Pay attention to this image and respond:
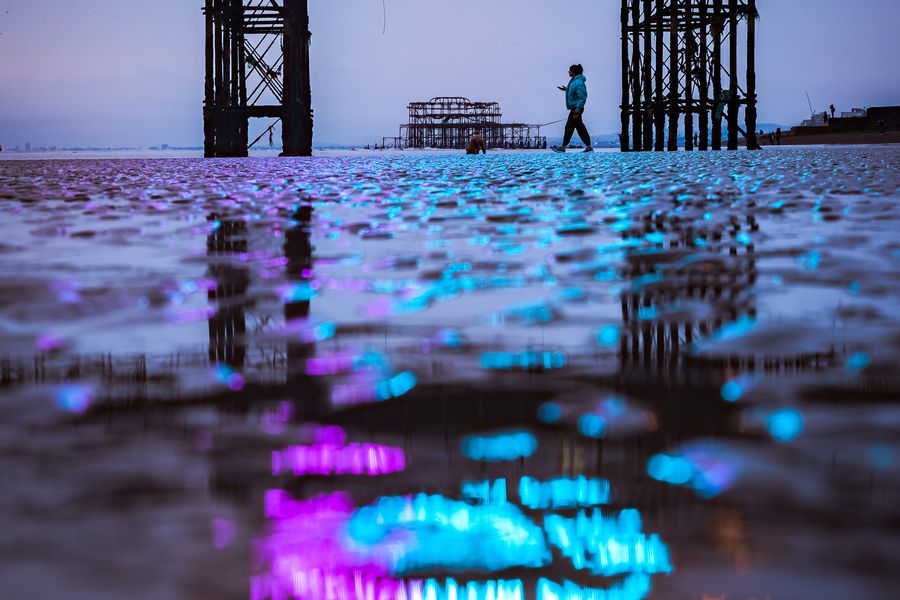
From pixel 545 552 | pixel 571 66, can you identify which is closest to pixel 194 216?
pixel 545 552

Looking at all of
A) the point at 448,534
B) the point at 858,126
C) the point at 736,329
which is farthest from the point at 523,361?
the point at 858,126

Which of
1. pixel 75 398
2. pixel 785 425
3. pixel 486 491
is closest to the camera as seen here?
pixel 486 491

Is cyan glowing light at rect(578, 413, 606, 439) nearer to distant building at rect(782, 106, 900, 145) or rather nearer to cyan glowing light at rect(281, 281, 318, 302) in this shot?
cyan glowing light at rect(281, 281, 318, 302)

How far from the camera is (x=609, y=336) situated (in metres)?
1.77

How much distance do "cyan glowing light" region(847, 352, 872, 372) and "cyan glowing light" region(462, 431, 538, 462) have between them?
0.59 m

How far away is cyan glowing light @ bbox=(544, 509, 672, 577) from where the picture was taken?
0.76 metres

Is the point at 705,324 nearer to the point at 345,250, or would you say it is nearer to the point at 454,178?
the point at 345,250

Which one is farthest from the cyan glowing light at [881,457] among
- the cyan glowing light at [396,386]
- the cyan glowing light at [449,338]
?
the cyan glowing light at [449,338]

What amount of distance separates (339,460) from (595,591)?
0.39 metres

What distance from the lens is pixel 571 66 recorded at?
18219 millimetres

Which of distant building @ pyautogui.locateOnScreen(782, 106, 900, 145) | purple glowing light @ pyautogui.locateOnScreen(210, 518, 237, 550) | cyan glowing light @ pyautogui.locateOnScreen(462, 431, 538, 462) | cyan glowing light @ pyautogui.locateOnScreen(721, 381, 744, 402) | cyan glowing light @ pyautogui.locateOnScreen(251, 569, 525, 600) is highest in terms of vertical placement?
distant building @ pyautogui.locateOnScreen(782, 106, 900, 145)

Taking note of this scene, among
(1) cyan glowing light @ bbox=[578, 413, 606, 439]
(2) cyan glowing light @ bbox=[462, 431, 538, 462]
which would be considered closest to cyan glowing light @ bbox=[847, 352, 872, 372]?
(1) cyan glowing light @ bbox=[578, 413, 606, 439]

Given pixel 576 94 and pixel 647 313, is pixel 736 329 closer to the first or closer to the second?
pixel 647 313

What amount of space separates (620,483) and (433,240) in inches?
106
